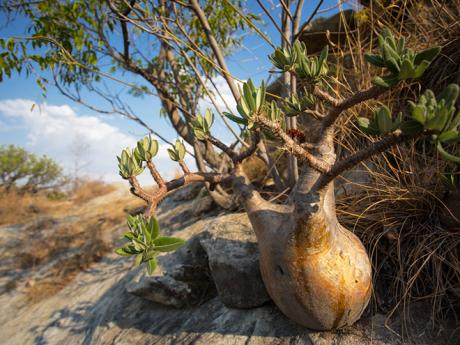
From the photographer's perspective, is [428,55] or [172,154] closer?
[428,55]

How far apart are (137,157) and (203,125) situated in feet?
0.94

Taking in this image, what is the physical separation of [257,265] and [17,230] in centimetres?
753

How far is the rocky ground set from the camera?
1241 millimetres

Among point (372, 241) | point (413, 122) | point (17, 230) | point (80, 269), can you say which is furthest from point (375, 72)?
point (17, 230)

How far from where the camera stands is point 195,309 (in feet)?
5.76

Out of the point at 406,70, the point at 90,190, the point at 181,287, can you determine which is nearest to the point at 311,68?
the point at 406,70

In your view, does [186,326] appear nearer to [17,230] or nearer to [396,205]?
[396,205]

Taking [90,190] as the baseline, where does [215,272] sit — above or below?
below

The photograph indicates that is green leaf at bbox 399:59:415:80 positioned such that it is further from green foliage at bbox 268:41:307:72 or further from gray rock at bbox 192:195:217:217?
gray rock at bbox 192:195:217:217

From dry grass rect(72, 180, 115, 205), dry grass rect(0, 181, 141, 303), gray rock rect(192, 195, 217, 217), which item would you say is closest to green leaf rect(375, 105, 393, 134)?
gray rock rect(192, 195, 217, 217)

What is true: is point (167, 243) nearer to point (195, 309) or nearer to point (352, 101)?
point (352, 101)

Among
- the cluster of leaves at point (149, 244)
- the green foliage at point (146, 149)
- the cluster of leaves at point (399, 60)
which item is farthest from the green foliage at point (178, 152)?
the cluster of leaves at point (399, 60)

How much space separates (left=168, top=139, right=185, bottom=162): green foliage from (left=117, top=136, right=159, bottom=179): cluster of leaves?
3.9 inches

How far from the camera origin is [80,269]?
3.89m
